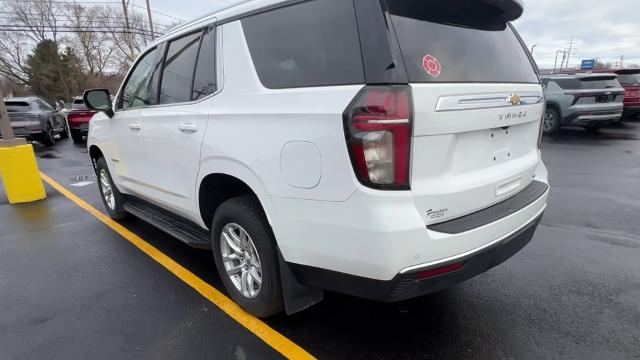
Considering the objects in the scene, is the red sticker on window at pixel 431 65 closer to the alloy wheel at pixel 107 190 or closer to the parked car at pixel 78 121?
the alloy wheel at pixel 107 190

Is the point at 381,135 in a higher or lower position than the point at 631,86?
higher

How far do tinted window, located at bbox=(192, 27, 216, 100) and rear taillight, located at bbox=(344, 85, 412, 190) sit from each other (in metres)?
1.28

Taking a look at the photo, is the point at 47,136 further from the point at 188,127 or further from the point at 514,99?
the point at 514,99

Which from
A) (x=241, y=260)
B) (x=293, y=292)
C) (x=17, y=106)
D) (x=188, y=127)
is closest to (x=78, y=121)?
(x=17, y=106)

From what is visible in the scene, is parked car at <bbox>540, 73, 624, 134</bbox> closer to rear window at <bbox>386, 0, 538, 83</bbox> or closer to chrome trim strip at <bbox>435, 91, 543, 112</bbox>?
rear window at <bbox>386, 0, 538, 83</bbox>

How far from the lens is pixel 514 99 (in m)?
2.33

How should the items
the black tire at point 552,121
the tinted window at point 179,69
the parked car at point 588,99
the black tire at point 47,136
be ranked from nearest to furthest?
the tinted window at point 179,69 → the parked car at point 588,99 → the black tire at point 552,121 → the black tire at point 47,136

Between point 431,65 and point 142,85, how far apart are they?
2.94m

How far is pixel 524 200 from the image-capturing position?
8.15 ft

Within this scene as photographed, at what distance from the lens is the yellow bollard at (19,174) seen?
6.16 metres

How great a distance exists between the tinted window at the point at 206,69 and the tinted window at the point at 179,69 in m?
0.10

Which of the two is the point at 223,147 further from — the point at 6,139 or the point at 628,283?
the point at 6,139

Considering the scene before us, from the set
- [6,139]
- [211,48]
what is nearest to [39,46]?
[6,139]

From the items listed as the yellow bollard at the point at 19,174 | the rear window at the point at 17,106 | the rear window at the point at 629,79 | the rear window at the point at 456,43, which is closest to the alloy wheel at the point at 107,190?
the yellow bollard at the point at 19,174
